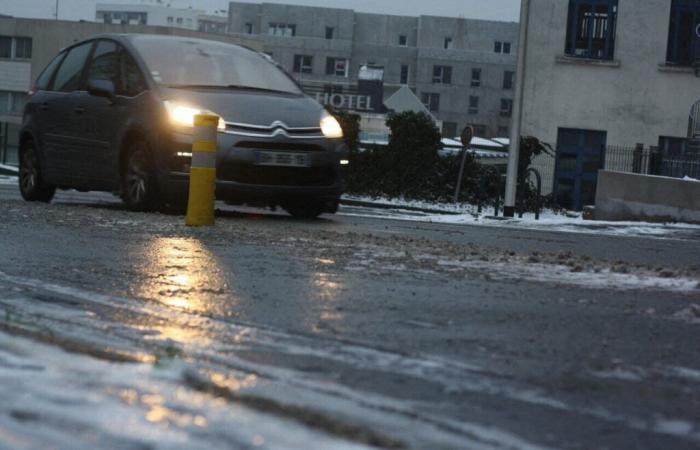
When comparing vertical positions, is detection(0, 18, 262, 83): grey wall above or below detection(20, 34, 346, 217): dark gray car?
above

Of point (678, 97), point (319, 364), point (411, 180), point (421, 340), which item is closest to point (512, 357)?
point (421, 340)

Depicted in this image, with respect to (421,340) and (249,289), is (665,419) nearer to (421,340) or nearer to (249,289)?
(421,340)

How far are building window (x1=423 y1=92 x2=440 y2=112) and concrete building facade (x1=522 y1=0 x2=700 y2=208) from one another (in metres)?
64.2

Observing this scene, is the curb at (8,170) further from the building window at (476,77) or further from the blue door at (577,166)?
the building window at (476,77)

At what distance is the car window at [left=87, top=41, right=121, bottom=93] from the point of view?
12.5 metres

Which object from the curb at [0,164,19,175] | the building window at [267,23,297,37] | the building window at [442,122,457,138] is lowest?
the curb at [0,164,19,175]

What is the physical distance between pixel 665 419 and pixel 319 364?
3.77 ft

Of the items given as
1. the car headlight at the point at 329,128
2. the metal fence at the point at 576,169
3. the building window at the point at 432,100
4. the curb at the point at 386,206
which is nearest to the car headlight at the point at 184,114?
the car headlight at the point at 329,128

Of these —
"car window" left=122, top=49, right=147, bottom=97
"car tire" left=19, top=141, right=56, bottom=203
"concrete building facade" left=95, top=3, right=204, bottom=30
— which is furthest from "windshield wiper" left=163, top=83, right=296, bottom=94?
"concrete building facade" left=95, top=3, right=204, bottom=30

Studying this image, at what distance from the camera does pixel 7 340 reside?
460cm

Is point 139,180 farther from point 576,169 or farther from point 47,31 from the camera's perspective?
point 47,31

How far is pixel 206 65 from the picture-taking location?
12.4 meters

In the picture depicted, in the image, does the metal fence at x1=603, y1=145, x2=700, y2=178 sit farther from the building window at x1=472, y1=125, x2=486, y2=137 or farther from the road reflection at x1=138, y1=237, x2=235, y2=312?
the building window at x1=472, y1=125, x2=486, y2=137

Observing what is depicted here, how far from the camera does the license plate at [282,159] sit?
Answer: 11.4 metres
